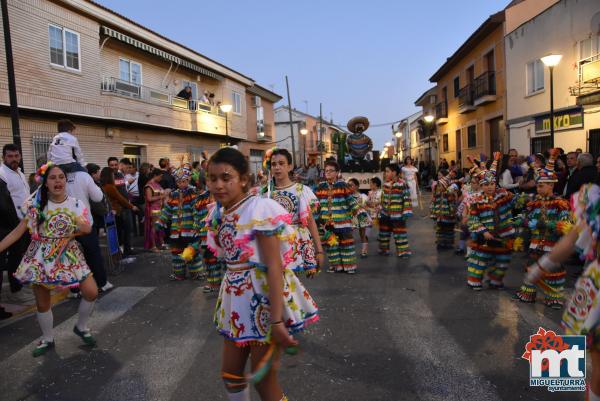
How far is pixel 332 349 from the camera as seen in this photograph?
14.8 ft

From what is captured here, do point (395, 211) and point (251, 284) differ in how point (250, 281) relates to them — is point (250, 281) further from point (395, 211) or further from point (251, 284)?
point (395, 211)

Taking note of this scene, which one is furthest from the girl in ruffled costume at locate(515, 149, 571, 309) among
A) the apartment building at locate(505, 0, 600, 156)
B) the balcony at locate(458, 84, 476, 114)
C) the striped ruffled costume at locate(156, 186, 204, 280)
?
the balcony at locate(458, 84, 476, 114)

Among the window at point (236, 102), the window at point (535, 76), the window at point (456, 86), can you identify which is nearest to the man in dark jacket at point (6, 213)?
the window at point (535, 76)

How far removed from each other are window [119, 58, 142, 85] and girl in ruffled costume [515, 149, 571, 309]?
17.7 m

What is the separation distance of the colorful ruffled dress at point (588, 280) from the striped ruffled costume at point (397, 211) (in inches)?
249

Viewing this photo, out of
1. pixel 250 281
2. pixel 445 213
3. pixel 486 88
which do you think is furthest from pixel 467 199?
pixel 486 88

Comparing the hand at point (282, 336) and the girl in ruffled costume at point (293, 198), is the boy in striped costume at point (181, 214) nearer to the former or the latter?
the girl in ruffled costume at point (293, 198)

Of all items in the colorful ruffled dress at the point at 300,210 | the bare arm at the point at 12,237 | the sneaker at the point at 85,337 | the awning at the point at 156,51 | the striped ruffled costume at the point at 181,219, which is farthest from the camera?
the awning at the point at 156,51

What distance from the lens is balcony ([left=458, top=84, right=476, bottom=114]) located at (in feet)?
86.5

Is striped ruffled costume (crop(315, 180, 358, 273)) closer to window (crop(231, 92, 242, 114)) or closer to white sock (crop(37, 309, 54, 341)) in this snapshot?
white sock (crop(37, 309, 54, 341))

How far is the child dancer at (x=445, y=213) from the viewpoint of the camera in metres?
9.79

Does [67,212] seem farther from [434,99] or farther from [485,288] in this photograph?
[434,99]

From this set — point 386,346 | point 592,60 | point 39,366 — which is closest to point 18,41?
point 39,366

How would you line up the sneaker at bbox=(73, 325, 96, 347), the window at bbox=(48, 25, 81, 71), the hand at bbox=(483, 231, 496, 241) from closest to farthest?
1. the sneaker at bbox=(73, 325, 96, 347)
2. the hand at bbox=(483, 231, 496, 241)
3. the window at bbox=(48, 25, 81, 71)
